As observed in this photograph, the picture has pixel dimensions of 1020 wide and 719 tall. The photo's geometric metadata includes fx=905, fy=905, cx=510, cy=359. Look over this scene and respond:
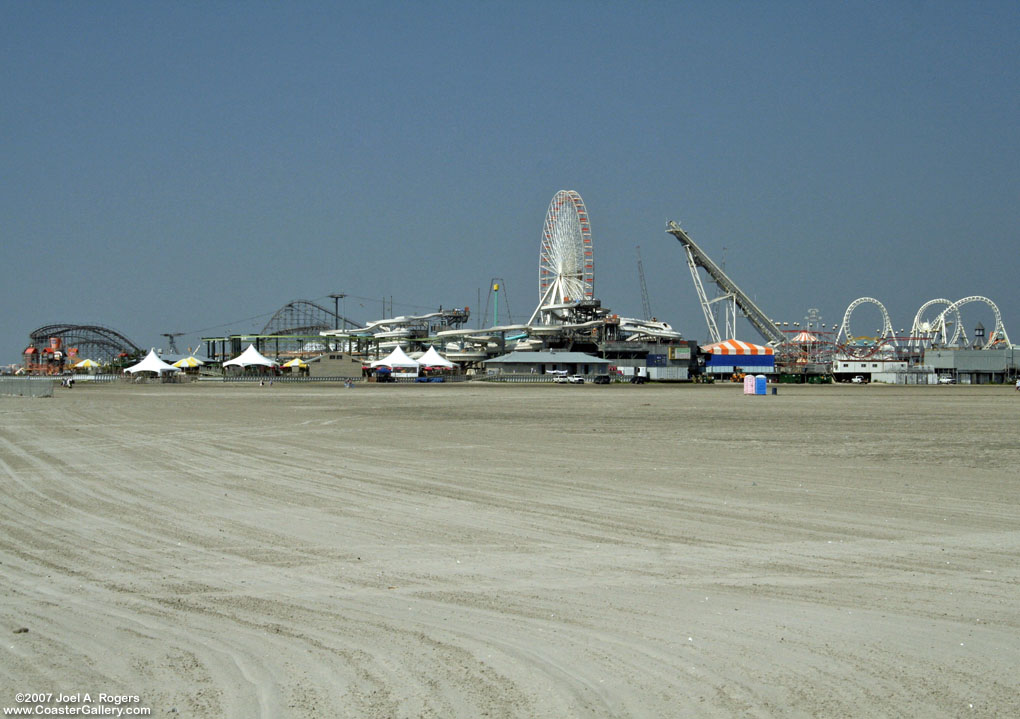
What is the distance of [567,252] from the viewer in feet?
420

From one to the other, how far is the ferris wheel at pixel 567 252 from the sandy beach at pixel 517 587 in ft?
352

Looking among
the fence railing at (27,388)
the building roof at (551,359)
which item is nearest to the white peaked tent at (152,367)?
the fence railing at (27,388)

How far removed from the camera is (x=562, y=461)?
17.7 metres

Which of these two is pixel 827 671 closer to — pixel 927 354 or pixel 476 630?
pixel 476 630

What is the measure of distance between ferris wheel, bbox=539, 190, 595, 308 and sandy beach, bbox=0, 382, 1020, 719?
107351mm

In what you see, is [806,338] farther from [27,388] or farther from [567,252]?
[27,388]

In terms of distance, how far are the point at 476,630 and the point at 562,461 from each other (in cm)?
1135

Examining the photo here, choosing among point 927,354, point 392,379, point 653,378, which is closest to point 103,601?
point 392,379

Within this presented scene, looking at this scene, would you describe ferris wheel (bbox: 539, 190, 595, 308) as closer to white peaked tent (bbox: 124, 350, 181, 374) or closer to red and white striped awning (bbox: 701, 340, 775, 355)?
red and white striped awning (bbox: 701, 340, 775, 355)

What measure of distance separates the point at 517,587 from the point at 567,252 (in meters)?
122

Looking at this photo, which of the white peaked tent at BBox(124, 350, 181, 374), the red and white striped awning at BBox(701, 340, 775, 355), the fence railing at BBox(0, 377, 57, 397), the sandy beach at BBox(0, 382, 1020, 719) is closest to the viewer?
the sandy beach at BBox(0, 382, 1020, 719)

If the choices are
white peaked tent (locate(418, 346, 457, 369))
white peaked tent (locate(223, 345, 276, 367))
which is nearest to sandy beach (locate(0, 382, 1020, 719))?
white peaked tent (locate(418, 346, 457, 369))

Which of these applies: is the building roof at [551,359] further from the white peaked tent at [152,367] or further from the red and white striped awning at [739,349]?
the white peaked tent at [152,367]

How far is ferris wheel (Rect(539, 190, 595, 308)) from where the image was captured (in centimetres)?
12269
